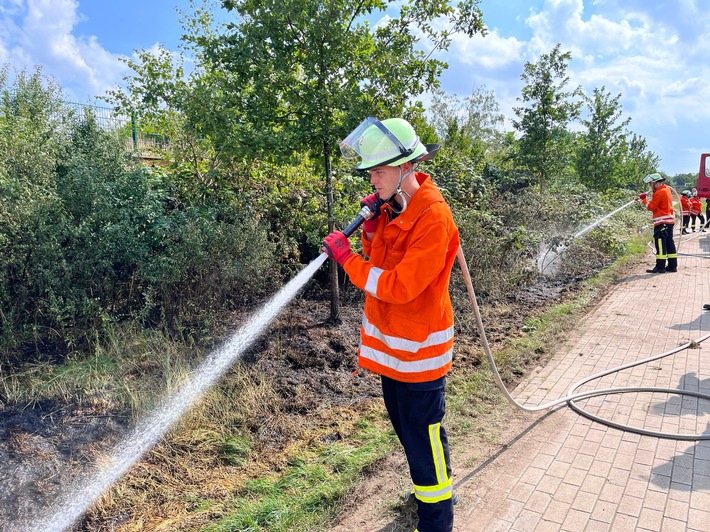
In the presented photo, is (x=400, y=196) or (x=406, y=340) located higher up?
(x=400, y=196)

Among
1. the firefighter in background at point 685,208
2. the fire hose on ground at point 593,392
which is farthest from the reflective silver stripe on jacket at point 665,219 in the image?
the firefighter in background at point 685,208

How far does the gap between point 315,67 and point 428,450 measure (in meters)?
4.31

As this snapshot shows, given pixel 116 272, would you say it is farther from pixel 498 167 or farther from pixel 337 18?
pixel 498 167

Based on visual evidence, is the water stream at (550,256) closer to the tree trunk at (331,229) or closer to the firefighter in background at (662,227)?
the firefighter in background at (662,227)

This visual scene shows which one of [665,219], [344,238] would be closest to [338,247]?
[344,238]

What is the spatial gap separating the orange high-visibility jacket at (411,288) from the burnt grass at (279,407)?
551 millimetres

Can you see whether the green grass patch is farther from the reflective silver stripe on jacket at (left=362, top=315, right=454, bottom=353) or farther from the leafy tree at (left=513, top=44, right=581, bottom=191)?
the leafy tree at (left=513, top=44, right=581, bottom=191)

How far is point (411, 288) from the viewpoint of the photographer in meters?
2.24

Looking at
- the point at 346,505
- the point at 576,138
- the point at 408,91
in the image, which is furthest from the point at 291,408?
the point at 576,138

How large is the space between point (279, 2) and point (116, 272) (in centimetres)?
325

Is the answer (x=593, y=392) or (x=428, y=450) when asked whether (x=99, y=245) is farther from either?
(x=593, y=392)

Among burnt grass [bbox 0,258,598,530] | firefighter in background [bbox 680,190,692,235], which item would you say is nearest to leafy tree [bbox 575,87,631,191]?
firefighter in background [bbox 680,190,692,235]

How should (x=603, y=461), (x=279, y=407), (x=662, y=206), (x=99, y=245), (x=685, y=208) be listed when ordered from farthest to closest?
1. (x=685, y=208)
2. (x=662, y=206)
3. (x=99, y=245)
4. (x=279, y=407)
5. (x=603, y=461)

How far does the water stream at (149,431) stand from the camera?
A: 121 inches
